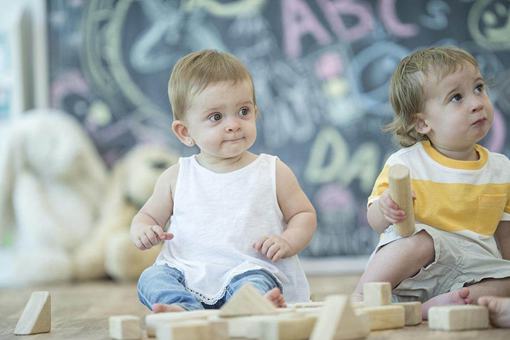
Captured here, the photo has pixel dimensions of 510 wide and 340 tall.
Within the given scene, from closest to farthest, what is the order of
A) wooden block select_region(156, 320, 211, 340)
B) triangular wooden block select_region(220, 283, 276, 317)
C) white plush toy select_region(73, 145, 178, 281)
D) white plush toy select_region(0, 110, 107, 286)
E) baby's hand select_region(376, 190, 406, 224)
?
wooden block select_region(156, 320, 211, 340)
triangular wooden block select_region(220, 283, 276, 317)
baby's hand select_region(376, 190, 406, 224)
white plush toy select_region(73, 145, 178, 281)
white plush toy select_region(0, 110, 107, 286)

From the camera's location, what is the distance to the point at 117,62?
10.6 ft

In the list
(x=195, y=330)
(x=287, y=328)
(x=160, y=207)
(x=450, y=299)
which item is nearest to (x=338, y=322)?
(x=287, y=328)

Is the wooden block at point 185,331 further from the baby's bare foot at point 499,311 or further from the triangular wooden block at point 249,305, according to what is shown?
the baby's bare foot at point 499,311

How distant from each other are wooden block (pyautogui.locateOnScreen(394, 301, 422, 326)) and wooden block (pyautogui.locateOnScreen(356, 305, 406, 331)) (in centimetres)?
3

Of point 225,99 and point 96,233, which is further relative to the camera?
point 96,233

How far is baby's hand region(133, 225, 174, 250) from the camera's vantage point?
1.52m

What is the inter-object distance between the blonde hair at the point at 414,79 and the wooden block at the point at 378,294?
A: 39 centimetres

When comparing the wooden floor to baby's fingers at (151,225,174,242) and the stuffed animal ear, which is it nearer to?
baby's fingers at (151,225,174,242)

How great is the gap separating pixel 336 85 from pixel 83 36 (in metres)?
0.93

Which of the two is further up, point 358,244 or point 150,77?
point 150,77

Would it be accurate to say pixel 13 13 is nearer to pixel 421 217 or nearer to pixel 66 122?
pixel 66 122

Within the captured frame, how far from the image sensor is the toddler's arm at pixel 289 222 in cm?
151

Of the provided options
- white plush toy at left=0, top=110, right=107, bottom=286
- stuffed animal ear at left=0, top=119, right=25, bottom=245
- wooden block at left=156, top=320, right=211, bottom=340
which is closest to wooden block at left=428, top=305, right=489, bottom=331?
wooden block at left=156, top=320, right=211, bottom=340

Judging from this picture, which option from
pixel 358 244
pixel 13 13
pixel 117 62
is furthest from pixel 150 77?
pixel 358 244
